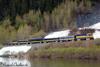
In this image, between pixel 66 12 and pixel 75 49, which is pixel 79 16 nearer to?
pixel 66 12

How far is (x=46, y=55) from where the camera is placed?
5434 centimetres

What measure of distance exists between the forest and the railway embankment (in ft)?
47.0

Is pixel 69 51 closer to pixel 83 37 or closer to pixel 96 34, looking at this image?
pixel 83 37

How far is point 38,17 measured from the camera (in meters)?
77.7

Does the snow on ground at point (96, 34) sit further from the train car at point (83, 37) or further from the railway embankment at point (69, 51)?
the railway embankment at point (69, 51)

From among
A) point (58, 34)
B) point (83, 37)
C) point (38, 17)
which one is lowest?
point (83, 37)

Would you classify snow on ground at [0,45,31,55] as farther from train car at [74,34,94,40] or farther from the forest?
train car at [74,34,94,40]

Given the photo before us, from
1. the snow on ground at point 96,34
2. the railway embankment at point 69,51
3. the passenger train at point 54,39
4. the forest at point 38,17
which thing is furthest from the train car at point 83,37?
the forest at point 38,17

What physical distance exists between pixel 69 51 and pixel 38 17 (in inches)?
1043

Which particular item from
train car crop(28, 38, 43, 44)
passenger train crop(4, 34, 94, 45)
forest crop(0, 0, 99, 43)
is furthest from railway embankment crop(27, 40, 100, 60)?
forest crop(0, 0, 99, 43)

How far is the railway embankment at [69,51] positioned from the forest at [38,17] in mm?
14321

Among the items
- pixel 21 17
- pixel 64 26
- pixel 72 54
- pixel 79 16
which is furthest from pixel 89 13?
pixel 72 54

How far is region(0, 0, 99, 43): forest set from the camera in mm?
73188

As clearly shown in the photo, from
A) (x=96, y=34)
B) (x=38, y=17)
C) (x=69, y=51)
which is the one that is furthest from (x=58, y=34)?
(x=69, y=51)
